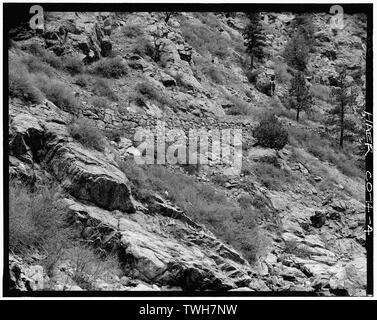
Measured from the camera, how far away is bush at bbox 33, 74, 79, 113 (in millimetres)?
12289

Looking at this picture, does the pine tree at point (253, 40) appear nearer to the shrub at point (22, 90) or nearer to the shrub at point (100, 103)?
the shrub at point (100, 103)

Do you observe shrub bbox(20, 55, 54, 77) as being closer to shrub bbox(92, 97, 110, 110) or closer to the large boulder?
shrub bbox(92, 97, 110, 110)

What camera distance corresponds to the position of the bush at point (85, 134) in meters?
9.98

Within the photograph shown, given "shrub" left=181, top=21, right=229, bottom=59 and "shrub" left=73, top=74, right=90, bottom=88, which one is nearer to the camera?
"shrub" left=73, top=74, right=90, bottom=88

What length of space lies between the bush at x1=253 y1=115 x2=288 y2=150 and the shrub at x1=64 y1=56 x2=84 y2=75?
7656mm

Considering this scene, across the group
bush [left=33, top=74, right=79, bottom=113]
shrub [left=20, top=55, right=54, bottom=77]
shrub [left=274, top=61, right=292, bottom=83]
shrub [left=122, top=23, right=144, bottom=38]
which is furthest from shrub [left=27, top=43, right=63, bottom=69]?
shrub [left=274, top=61, right=292, bottom=83]

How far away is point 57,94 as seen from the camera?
1252cm

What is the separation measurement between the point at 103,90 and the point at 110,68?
241cm

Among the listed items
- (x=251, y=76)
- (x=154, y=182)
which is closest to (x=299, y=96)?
(x=251, y=76)

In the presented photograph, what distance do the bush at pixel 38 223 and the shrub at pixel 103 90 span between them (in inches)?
319

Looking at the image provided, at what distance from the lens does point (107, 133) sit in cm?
1269

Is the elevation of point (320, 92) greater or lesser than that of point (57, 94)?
lesser

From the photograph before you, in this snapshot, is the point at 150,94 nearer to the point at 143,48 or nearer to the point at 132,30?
the point at 143,48
